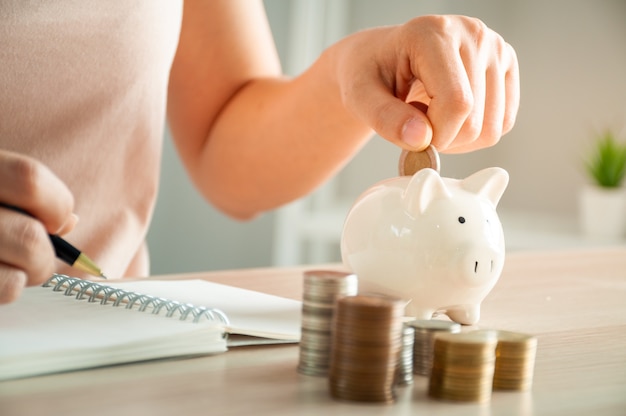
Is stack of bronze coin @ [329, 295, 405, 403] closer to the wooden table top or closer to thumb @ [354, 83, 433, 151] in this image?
the wooden table top

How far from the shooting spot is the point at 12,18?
94 cm

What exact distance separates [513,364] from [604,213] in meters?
2.00

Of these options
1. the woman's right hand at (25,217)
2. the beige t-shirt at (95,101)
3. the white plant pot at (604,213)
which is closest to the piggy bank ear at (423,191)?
the woman's right hand at (25,217)

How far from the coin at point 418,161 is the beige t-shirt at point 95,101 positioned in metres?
0.44

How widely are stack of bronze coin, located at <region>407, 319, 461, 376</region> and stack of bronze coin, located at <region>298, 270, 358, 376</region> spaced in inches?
1.9

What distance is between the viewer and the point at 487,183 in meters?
0.71

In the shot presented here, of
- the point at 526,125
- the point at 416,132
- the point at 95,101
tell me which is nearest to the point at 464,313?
the point at 416,132

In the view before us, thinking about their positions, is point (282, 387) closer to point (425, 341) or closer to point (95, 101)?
point (425, 341)

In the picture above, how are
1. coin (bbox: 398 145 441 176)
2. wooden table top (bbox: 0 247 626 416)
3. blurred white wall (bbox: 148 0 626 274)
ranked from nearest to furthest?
wooden table top (bbox: 0 247 626 416) → coin (bbox: 398 145 441 176) → blurred white wall (bbox: 148 0 626 274)

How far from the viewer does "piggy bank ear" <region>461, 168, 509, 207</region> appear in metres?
0.71

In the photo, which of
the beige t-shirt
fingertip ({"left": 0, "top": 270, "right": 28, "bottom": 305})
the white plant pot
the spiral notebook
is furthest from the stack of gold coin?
the white plant pot

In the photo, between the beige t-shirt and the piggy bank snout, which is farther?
the beige t-shirt

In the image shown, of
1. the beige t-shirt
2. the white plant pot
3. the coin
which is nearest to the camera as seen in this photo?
the coin

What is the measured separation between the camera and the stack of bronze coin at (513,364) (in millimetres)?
536
